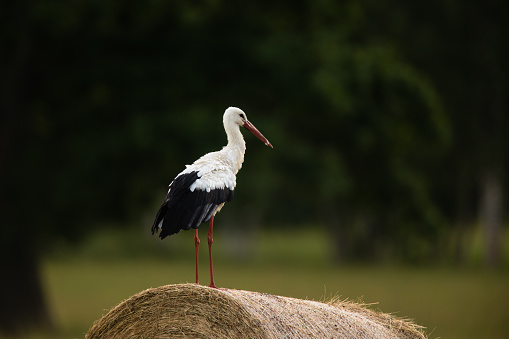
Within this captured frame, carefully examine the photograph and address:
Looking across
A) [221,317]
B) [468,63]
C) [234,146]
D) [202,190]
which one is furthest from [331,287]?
[202,190]

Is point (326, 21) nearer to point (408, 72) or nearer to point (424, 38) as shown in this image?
point (408, 72)

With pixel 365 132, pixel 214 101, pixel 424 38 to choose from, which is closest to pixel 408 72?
pixel 365 132

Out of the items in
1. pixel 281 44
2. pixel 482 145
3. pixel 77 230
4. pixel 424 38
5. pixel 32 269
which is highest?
pixel 424 38

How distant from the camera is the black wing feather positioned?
5.59 metres

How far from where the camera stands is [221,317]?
599 cm

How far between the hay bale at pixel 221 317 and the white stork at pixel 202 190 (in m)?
0.36

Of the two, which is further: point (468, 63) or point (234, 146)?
point (468, 63)

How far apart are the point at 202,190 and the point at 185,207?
0.58 feet

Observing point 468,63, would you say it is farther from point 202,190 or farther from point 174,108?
point 202,190

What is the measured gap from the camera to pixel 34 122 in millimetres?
15234

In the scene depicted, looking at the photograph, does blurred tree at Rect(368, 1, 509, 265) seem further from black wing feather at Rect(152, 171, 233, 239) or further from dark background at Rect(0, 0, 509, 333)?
black wing feather at Rect(152, 171, 233, 239)

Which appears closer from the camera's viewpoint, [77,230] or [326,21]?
[326,21]

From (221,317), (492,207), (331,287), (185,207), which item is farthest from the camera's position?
(492,207)

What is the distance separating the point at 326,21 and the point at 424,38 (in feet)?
43.9
